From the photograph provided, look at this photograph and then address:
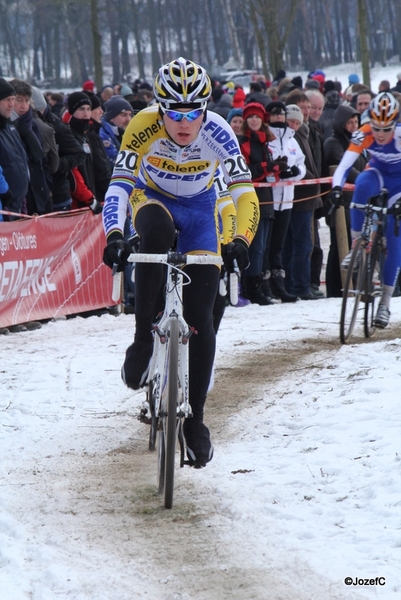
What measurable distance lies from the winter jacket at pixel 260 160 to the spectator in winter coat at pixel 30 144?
2.62 metres

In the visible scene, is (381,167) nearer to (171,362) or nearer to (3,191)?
(3,191)

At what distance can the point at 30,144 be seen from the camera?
951 cm

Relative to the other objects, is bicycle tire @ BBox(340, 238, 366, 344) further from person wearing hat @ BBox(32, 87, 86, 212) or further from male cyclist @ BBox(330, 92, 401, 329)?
person wearing hat @ BBox(32, 87, 86, 212)

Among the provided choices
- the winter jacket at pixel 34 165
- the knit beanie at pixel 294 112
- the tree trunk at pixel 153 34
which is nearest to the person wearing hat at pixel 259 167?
the knit beanie at pixel 294 112

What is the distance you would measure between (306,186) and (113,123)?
2.70 metres

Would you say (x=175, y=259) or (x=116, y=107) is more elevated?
(x=116, y=107)

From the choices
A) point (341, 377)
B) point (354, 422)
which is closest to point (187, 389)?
point (354, 422)

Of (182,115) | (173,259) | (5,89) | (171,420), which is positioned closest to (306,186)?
(5,89)

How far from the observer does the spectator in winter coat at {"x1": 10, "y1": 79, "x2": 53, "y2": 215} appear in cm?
951

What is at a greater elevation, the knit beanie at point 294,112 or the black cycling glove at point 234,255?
the knit beanie at point 294,112

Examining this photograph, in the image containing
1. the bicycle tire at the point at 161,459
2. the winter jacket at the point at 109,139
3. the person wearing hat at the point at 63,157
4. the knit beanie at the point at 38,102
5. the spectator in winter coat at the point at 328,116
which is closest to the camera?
the bicycle tire at the point at 161,459

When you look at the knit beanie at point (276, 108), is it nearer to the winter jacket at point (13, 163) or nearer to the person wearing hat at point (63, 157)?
the person wearing hat at point (63, 157)

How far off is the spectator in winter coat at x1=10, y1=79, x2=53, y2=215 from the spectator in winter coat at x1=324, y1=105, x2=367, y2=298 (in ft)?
14.0

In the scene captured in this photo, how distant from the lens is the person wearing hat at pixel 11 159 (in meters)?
8.92
